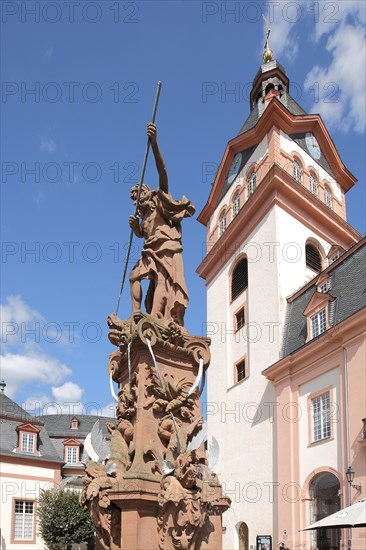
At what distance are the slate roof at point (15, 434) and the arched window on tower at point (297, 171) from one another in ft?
72.6

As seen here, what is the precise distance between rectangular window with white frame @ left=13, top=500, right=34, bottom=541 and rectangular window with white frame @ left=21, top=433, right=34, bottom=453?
309 centimetres

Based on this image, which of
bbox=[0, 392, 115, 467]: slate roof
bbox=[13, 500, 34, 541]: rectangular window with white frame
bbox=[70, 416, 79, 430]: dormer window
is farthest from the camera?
bbox=[70, 416, 79, 430]: dormer window

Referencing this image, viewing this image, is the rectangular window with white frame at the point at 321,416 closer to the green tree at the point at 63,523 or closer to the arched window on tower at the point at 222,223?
the arched window on tower at the point at 222,223

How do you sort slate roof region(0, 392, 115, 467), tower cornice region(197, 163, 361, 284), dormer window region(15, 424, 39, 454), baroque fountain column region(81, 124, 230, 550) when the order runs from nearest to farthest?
baroque fountain column region(81, 124, 230, 550) → tower cornice region(197, 163, 361, 284) → slate roof region(0, 392, 115, 467) → dormer window region(15, 424, 39, 454)

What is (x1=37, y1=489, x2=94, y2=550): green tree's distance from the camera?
101 feet

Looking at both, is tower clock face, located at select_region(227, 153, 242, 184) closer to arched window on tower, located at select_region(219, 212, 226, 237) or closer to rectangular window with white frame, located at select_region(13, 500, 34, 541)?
arched window on tower, located at select_region(219, 212, 226, 237)

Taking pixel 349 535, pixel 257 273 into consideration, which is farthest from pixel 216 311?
pixel 349 535

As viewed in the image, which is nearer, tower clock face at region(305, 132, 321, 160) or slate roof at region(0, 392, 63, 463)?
tower clock face at region(305, 132, 321, 160)

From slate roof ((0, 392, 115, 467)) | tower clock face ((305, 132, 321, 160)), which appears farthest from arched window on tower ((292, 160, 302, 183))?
slate roof ((0, 392, 115, 467))

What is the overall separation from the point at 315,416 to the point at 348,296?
15.5 ft

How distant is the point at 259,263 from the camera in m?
28.8

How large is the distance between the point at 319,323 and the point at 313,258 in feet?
23.8

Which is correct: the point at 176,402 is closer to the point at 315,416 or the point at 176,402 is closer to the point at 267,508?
the point at 315,416

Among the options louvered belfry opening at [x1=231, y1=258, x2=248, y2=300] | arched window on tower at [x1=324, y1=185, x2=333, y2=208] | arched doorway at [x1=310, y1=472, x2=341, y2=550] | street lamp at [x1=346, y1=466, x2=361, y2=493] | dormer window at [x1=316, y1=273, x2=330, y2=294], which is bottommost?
arched doorway at [x1=310, y1=472, x2=341, y2=550]
